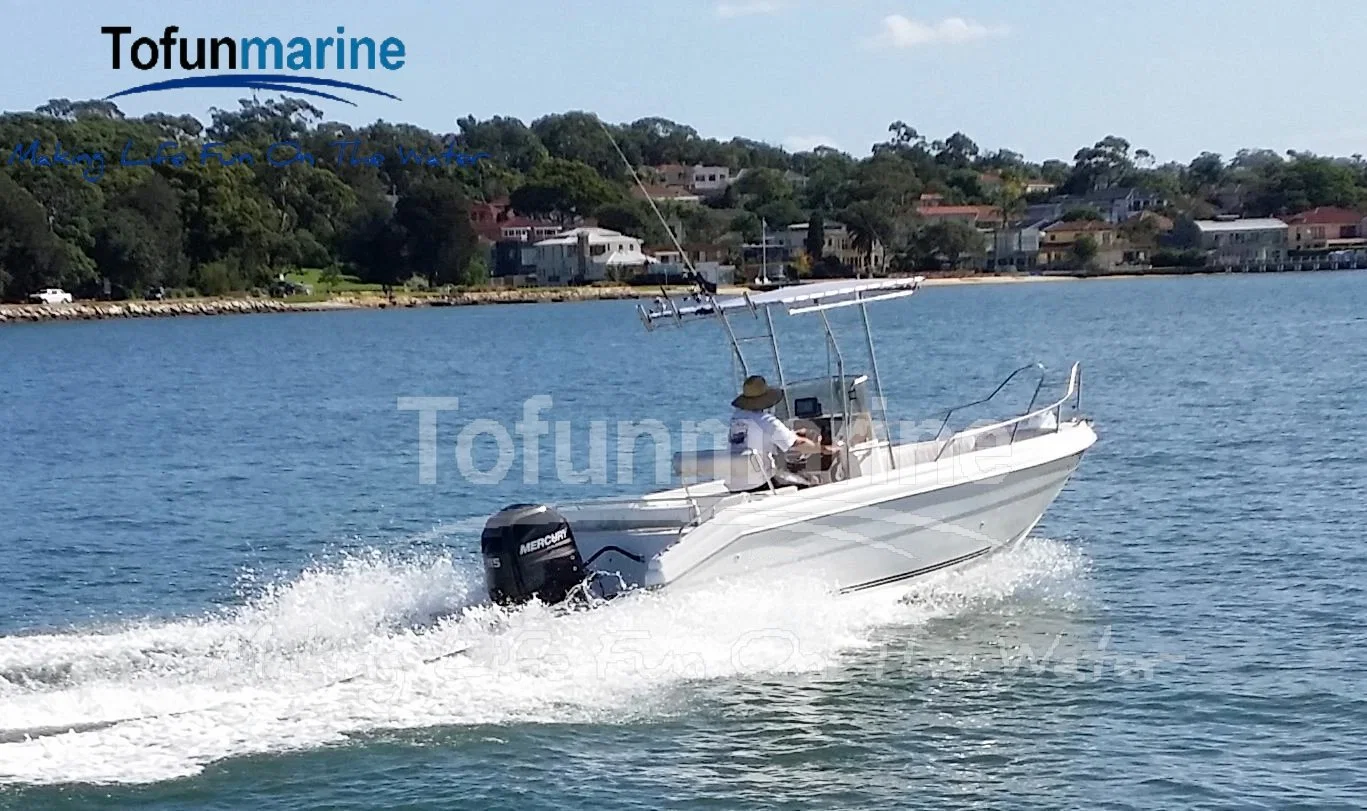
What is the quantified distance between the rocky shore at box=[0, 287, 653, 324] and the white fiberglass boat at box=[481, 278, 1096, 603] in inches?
3411

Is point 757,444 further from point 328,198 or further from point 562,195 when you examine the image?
point 562,195

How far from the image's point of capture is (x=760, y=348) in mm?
17000

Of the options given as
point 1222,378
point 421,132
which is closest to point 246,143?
point 421,132

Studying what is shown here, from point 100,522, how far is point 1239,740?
14.6 meters

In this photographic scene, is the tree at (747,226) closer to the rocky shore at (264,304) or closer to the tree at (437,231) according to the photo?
the rocky shore at (264,304)

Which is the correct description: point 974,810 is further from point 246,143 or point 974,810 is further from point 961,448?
point 246,143

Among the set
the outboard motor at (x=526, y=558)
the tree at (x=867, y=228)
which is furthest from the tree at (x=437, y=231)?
the outboard motor at (x=526, y=558)

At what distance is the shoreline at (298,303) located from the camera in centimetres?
9381

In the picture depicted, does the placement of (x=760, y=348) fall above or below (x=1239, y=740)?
above

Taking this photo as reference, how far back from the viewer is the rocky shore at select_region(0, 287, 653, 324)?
9369 centimetres

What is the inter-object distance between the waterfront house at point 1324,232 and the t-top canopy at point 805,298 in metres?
146

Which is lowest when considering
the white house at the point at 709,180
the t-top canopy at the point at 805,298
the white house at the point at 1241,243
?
the t-top canopy at the point at 805,298

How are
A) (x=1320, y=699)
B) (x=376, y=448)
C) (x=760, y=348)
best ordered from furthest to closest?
1. (x=376, y=448)
2. (x=760, y=348)
3. (x=1320, y=699)

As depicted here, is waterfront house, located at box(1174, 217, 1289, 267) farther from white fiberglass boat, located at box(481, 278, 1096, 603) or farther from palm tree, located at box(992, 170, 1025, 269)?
white fiberglass boat, located at box(481, 278, 1096, 603)
